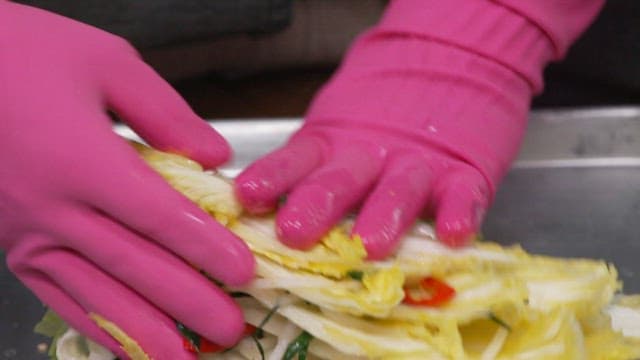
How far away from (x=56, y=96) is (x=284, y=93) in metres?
0.81

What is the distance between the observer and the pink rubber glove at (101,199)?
0.70 m

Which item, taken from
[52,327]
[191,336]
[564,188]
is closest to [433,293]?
[191,336]

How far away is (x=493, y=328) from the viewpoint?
0.74m

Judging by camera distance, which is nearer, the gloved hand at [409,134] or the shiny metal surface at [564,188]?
the gloved hand at [409,134]

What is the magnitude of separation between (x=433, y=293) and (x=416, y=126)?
0.70ft

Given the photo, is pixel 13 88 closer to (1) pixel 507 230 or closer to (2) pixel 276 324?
(2) pixel 276 324

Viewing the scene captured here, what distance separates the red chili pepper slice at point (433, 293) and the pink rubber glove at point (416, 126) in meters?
0.04

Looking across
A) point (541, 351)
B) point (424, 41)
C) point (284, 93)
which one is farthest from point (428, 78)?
point (284, 93)

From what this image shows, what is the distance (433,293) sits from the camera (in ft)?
2.40

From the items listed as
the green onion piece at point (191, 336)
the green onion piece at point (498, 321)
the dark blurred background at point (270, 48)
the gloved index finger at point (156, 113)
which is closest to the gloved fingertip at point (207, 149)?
the gloved index finger at point (156, 113)

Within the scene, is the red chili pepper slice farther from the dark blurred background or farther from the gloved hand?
the dark blurred background

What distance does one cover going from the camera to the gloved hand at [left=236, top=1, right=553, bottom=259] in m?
0.76

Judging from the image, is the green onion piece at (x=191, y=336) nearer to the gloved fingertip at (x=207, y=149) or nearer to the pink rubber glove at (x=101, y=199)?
the pink rubber glove at (x=101, y=199)

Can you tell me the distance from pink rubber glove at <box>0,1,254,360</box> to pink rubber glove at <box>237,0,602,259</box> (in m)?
0.07
